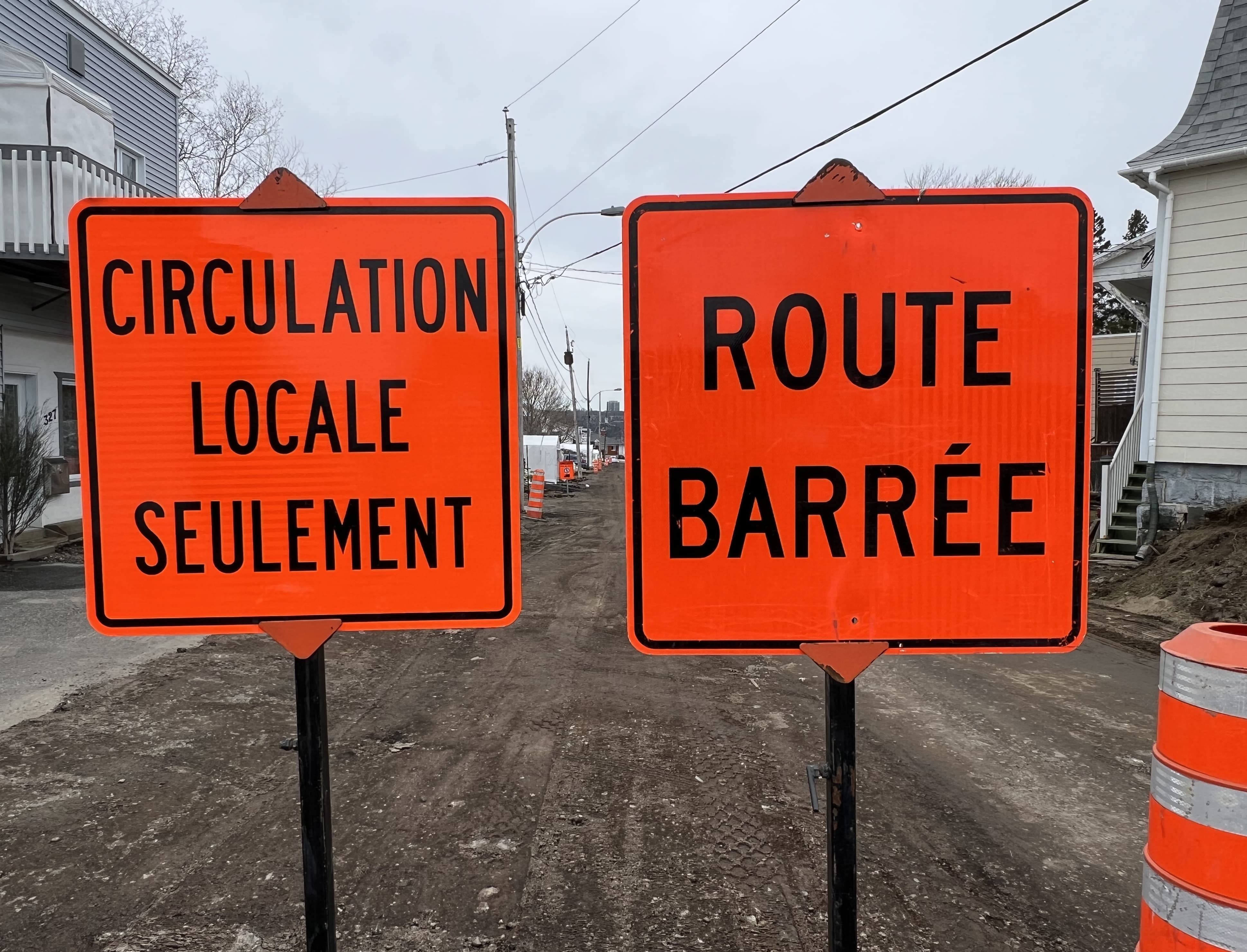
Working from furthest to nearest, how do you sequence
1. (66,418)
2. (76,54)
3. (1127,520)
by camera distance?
(76,54), (66,418), (1127,520)

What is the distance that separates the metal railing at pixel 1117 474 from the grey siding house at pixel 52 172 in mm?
14449

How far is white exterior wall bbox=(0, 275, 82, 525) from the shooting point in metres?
12.3

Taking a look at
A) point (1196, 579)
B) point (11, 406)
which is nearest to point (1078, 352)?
point (1196, 579)

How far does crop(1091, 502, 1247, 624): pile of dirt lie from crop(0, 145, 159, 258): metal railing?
15052mm

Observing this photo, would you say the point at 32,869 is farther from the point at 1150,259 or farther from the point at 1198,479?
the point at 1150,259

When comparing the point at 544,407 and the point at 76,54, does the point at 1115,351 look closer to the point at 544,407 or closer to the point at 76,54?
the point at 76,54

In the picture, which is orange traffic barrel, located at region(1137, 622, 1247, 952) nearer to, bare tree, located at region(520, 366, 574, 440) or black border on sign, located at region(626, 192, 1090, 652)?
black border on sign, located at region(626, 192, 1090, 652)

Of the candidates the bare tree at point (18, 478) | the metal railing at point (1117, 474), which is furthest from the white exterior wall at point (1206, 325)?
the bare tree at point (18, 478)

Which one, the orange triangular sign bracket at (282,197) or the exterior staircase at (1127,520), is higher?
the orange triangular sign bracket at (282,197)

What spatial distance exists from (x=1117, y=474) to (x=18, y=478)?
54.8ft

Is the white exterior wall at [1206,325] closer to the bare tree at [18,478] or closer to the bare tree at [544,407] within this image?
the bare tree at [18,478]

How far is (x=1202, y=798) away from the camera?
1.82 metres

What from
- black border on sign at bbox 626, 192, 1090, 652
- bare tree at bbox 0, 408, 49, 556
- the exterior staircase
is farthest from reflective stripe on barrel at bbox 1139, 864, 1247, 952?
bare tree at bbox 0, 408, 49, 556

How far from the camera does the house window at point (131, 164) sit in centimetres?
1606
